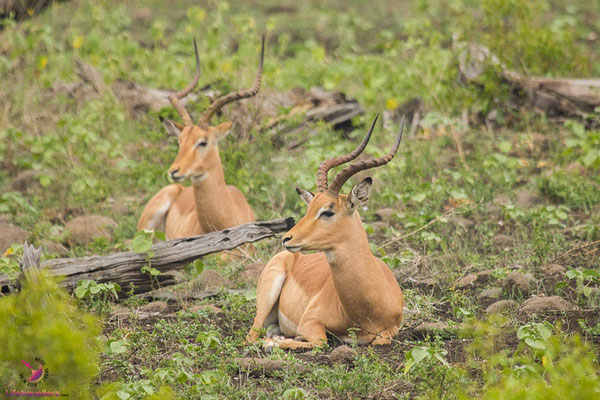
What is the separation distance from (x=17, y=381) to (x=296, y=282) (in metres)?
2.76

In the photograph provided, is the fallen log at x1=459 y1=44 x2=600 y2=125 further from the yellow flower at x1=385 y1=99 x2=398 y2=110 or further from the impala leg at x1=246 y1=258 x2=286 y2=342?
the impala leg at x1=246 y1=258 x2=286 y2=342

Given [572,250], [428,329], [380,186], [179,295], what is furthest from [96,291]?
[380,186]

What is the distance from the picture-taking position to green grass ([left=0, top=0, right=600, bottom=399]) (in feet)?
14.9

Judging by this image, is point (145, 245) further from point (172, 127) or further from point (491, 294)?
point (172, 127)

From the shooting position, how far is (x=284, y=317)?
589 cm

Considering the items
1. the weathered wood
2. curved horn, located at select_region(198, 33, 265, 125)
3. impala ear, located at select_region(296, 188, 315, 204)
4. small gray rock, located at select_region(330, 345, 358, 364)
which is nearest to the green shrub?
small gray rock, located at select_region(330, 345, 358, 364)

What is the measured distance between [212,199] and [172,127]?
89 centimetres

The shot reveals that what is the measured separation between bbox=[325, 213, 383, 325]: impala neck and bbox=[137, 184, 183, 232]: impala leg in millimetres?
3792

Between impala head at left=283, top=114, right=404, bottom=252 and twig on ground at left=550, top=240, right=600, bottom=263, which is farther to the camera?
twig on ground at left=550, top=240, right=600, bottom=263

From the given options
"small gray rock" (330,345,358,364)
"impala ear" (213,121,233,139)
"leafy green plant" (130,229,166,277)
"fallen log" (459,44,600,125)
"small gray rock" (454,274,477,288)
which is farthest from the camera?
"fallen log" (459,44,600,125)

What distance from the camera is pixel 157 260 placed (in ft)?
20.2

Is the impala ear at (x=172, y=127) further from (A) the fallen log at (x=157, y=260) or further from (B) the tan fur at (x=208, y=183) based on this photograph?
(A) the fallen log at (x=157, y=260)

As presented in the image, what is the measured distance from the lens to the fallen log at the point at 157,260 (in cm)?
604

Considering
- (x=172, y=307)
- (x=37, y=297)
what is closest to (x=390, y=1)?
(x=172, y=307)
